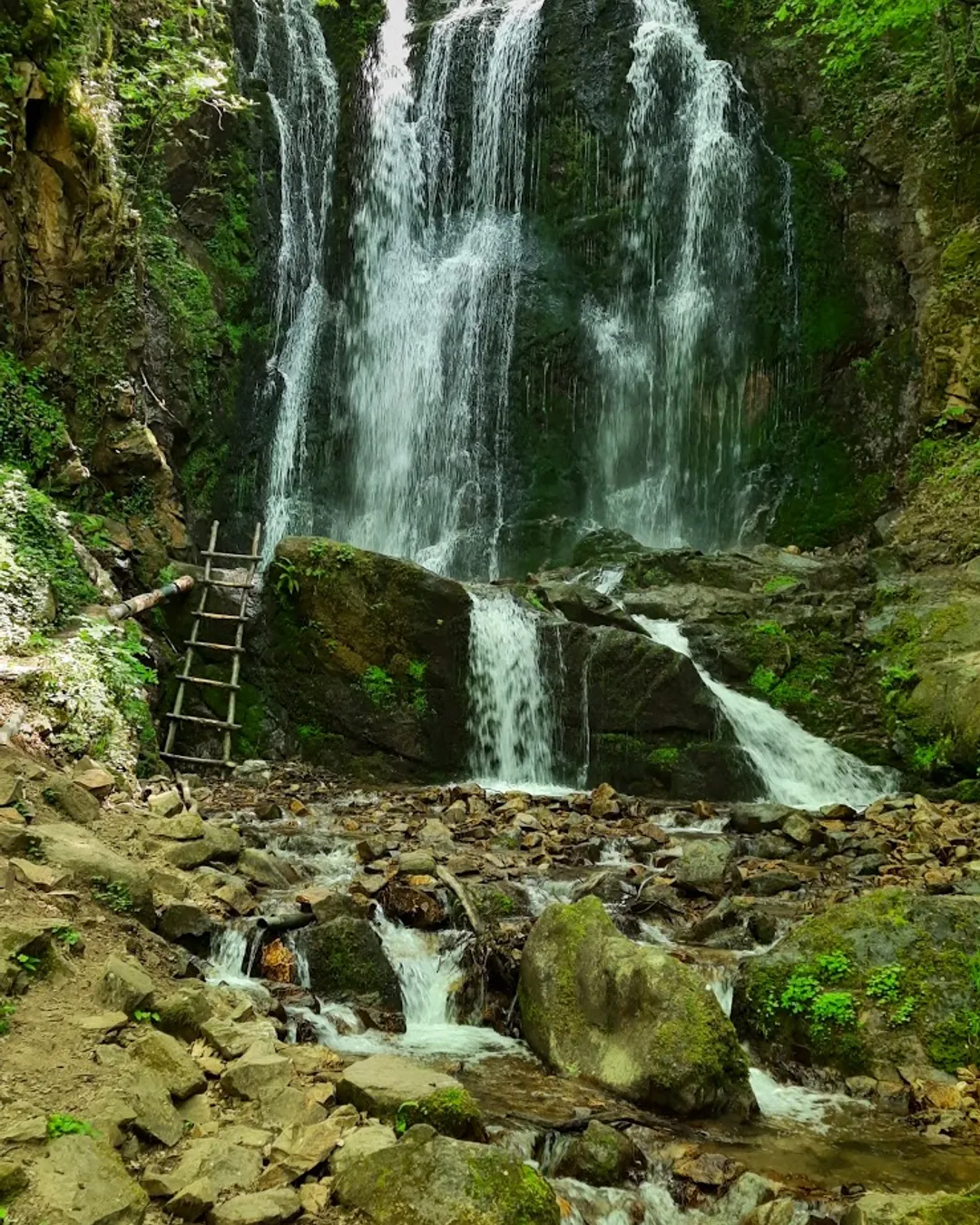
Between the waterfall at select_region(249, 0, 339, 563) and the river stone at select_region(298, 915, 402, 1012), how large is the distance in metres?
12.4

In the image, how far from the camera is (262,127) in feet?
61.3

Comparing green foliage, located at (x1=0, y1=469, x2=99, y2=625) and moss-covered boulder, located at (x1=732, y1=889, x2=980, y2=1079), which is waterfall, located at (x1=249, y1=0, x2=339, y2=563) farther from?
moss-covered boulder, located at (x1=732, y1=889, x2=980, y2=1079)

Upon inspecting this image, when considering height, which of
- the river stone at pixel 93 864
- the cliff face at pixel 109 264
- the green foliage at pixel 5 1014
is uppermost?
the cliff face at pixel 109 264

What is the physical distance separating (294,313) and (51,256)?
29.2 feet

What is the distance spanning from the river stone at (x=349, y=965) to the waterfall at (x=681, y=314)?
1423 centimetres

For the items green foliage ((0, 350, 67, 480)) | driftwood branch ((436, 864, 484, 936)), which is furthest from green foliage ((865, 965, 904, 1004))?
green foliage ((0, 350, 67, 480))

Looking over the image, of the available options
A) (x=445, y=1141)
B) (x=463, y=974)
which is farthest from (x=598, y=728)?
(x=445, y=1141)

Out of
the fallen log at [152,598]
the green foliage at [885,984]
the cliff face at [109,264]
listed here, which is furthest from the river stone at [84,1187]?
the cliff face at [109,264]

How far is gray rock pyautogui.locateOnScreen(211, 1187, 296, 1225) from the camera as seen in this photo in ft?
7.86

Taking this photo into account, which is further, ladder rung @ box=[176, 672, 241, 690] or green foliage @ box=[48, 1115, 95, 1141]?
ladder rung @ box=[176, 672, 241, 690]

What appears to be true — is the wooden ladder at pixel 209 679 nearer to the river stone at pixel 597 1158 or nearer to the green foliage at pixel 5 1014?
the green foliage at pixel 5 1014

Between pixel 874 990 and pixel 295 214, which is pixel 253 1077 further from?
pixel 295 214

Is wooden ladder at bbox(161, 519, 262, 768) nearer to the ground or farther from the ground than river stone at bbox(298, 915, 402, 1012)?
farther from the ground

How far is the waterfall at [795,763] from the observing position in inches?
407
